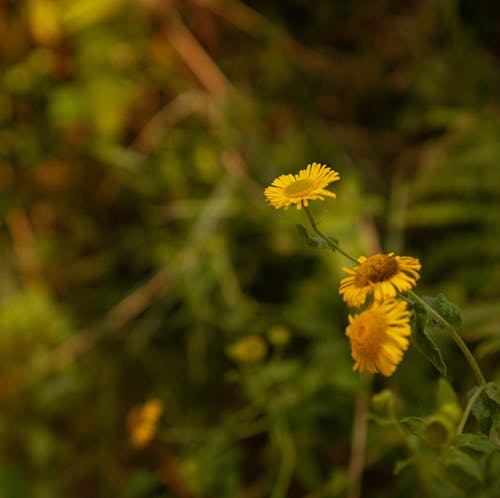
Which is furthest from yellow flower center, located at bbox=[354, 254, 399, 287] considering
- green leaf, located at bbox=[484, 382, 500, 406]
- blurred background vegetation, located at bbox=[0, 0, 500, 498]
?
A: blurred background vegetation, located at bbox=[0, 0, 500, 498]

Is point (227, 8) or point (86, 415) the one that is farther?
point (227, 8)

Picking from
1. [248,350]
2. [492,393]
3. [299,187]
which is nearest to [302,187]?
[299,187]

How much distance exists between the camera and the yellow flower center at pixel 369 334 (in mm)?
503

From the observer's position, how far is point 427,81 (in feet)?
5.11

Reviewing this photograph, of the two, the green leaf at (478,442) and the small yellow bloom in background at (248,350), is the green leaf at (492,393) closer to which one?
the green leaf at (478,442)

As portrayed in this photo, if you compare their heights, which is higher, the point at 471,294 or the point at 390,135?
the point at 390,135

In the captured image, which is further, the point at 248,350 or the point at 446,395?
the point at 248,350

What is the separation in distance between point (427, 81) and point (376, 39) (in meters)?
0.23

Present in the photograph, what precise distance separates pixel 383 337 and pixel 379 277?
5 cm

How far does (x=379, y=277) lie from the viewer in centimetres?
51

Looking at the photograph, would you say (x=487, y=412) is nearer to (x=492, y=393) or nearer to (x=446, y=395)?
(x=492, y=393)

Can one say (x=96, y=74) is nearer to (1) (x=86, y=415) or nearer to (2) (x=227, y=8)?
(2) (x=227, y=8)

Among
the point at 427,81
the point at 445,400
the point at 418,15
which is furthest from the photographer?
the point at 418,15

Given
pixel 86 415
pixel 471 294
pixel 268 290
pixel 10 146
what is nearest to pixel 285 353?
pixel 268 290
